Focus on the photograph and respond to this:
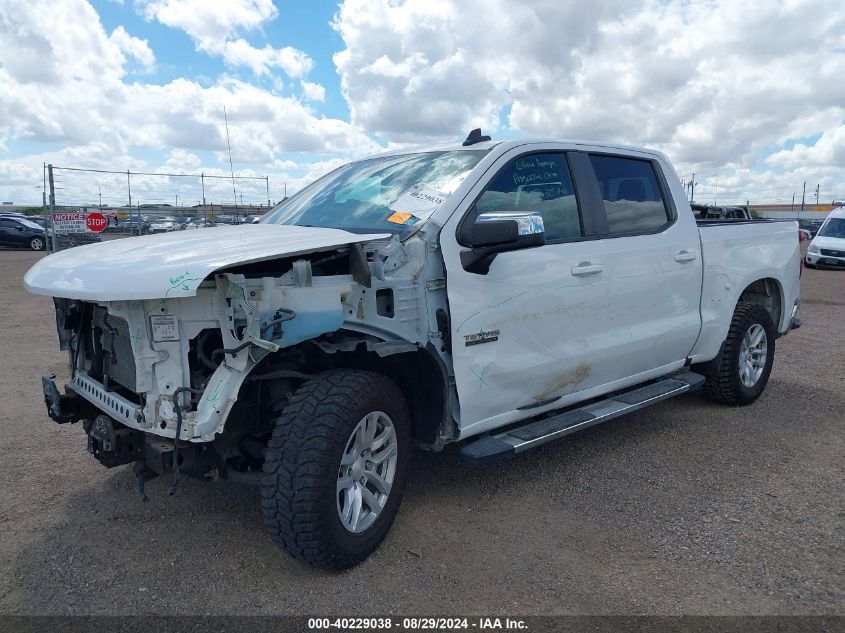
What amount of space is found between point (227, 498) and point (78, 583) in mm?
982

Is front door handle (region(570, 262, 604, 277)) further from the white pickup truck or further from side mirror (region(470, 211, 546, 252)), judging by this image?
side mirror (region(470, 211, 546, 252))

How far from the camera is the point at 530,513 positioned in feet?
12.4

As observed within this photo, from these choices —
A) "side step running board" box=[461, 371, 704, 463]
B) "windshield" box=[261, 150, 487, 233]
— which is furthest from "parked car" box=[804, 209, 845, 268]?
"windshield" box=[261, 150, 487, 233]

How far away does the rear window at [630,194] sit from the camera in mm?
4496

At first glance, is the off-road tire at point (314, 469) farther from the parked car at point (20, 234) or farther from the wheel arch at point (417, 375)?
the parked car at point (20, 234)

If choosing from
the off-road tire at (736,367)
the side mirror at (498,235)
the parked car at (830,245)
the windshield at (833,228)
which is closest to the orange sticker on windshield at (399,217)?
the side mirror at (498,235)

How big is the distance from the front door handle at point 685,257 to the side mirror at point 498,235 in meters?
1.74

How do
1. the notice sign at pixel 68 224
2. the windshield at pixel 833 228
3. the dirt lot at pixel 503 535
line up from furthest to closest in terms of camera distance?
the windshield at pixel 833 228
the notice sign at pixel 68 224
the dirt lot at pixel 503 535

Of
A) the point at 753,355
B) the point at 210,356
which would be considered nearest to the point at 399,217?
the point at 210,356

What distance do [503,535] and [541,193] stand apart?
195 cm

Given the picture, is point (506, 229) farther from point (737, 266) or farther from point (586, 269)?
point (737, 266)

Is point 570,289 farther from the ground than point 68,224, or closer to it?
closer to it

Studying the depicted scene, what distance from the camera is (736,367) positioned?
5535 millimetres

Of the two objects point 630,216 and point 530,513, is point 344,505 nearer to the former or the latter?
point 530,513
